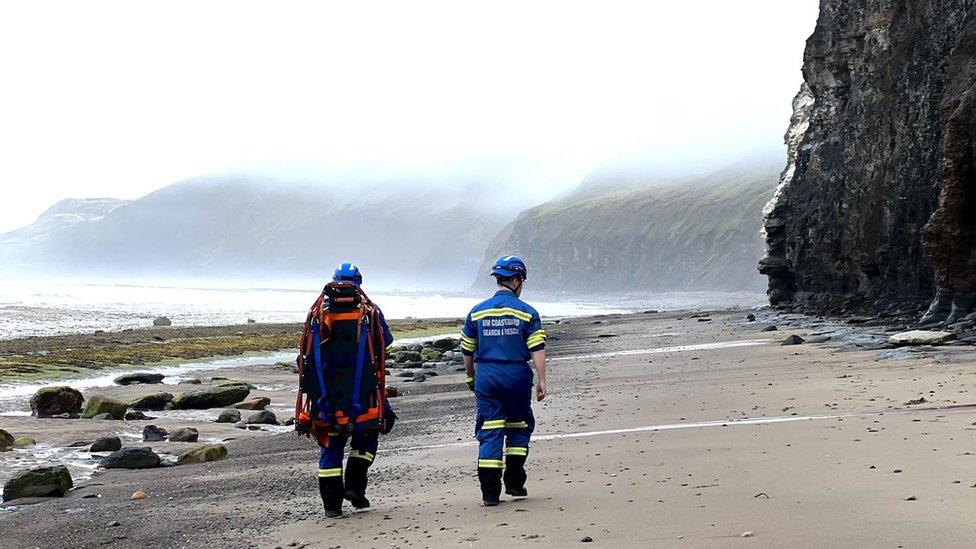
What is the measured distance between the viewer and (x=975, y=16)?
1194 inches

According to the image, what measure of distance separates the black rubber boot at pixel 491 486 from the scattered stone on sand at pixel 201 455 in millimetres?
6344

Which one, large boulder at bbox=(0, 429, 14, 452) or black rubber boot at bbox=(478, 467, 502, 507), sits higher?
black rubber boot at bbox=(478, 467, 502, 507)

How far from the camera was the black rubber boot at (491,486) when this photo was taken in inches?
325

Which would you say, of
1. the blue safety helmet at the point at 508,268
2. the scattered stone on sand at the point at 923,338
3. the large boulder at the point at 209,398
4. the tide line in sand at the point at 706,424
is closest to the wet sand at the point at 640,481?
the tide line in sand at the point at 706,424

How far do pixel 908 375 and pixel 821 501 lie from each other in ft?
32.1

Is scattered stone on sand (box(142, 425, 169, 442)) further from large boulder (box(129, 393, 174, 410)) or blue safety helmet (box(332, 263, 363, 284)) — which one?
blue safety helmet (box(332, 263, 363, 284))

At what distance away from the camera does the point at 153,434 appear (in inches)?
627

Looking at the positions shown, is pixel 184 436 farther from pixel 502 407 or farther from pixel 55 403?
pixel 502 407

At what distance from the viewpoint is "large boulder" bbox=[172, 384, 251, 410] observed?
822 inches

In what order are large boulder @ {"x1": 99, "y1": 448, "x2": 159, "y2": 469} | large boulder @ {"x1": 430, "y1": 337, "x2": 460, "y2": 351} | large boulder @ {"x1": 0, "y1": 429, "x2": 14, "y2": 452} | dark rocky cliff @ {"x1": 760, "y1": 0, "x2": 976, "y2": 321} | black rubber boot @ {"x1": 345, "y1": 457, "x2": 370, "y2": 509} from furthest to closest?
large boulder @ {"x1": 430, "y1": 337, "x2": 460, "y2": 351} < dark rocky cliff @ {"x1": 760, "y1": 0, "x2": 976, "y2": 321} < large boulder @ {"x1": 0, "y1": 429, "x2": 14, "y2": 452} < large boulder @ {"x1": 99, "y1": 448, "x2": 159, "y2": 469} < black rubber boot @ {"x1": 345, "y1": 457, "x2": 370, "y2": 509}

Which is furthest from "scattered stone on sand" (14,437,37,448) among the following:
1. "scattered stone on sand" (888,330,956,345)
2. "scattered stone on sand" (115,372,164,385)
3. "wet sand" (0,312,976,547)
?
"scattered stone on sand" (888,330,956,345)

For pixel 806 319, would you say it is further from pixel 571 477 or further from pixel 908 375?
pixel 571 477

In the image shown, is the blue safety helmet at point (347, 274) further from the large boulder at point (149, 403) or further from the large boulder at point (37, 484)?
the large boulder at point (149, 403)

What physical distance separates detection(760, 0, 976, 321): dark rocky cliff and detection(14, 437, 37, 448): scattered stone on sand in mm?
23822
